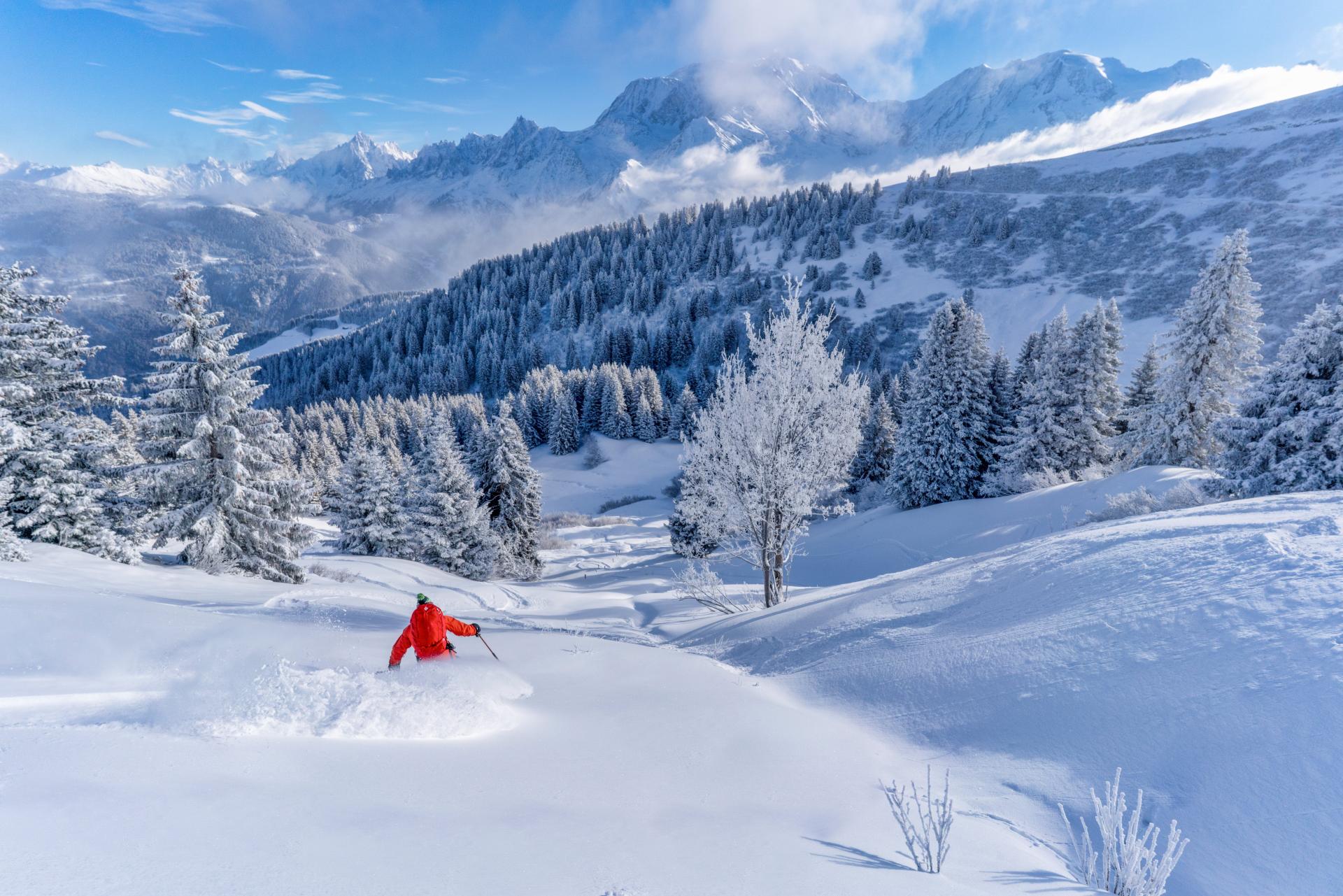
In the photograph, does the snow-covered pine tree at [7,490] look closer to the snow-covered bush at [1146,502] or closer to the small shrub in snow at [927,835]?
the small shrub in snow at [927,835]

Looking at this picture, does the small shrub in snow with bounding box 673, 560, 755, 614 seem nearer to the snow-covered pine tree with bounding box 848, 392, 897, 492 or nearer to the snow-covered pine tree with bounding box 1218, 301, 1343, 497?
the snow-covered pine tree with bounding box 1218, 301, 1343, 497

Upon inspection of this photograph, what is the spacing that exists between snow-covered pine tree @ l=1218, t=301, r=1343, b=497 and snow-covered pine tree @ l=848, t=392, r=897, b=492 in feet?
88.1

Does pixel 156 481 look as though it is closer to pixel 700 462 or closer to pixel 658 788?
pixel 700 462

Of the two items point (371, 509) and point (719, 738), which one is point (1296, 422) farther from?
point (371, 509)

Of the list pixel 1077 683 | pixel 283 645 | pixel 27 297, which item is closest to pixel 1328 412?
pixel 1077 683

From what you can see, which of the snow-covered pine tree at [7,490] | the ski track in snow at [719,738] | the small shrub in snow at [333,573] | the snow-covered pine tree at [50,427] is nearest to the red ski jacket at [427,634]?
the ski track in snow at [719,738]

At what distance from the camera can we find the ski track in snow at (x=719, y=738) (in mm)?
2840

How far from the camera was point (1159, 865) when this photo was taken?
309cm

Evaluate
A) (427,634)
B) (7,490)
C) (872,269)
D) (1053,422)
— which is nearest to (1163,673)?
(427,634)

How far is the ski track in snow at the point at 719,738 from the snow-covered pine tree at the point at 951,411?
23.8 m

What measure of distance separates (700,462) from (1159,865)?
11347mm

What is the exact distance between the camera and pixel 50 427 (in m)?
14.1

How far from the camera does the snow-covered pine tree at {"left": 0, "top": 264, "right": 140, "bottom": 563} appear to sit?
13.1 metres

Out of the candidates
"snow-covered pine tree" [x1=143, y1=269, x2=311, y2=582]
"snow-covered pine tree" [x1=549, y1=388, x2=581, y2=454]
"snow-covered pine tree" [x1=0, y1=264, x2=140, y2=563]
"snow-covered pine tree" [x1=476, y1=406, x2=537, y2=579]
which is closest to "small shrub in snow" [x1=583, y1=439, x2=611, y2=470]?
"snow-covered pine tree" [x1=549, y1=388, x2=581, y2=454]
